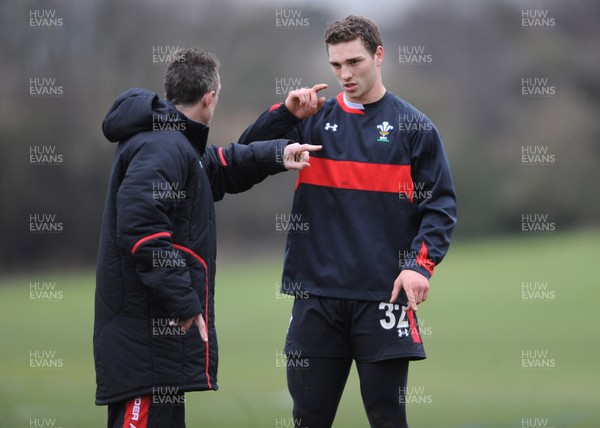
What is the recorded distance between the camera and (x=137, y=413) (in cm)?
290

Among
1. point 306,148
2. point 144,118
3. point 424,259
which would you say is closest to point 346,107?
point 306,148

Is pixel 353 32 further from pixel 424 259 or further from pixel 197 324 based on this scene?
A: pixel 197 324

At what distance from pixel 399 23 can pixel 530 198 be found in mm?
1795

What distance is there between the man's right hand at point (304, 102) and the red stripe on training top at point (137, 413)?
111cm

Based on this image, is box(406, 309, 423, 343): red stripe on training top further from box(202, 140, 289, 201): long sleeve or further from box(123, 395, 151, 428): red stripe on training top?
box(123, 395, 151, 428): red stripe on training top

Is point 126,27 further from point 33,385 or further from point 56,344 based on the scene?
point 33,385

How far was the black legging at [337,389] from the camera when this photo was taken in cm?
321

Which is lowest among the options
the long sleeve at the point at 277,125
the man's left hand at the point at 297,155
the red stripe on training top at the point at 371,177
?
the red stripe on training top at the point at 371,177

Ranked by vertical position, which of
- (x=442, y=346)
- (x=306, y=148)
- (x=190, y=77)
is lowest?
(x=442, y=346)

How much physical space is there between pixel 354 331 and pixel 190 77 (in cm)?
102

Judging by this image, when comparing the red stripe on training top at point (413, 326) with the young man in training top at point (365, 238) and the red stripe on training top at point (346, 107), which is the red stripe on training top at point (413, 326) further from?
the red stripe on training top at point (346, 107)

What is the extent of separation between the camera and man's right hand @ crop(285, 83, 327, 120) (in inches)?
130

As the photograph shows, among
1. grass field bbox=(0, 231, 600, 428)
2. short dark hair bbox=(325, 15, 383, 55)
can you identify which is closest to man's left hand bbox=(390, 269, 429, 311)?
short dark hair bbox=(325, 15, 383, 55)

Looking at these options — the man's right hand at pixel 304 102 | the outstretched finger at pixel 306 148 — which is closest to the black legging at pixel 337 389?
the outstretched finger at pixel 306 148
